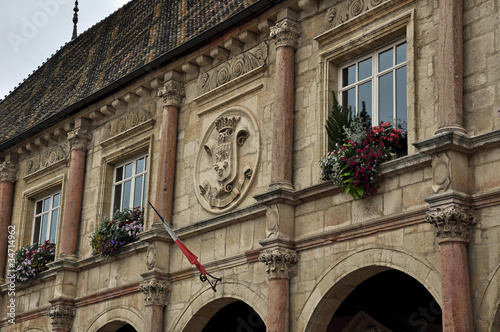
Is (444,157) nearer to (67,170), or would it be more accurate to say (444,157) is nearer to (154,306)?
(154,306)

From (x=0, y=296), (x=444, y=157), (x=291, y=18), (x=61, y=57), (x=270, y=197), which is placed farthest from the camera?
(x=61, y=57)

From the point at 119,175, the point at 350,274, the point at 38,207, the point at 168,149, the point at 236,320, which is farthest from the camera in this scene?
the point at 38,207

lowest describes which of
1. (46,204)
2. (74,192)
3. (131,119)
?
(74,192)

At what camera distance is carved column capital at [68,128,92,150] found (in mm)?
17828

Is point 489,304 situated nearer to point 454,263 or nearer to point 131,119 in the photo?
point 454,263

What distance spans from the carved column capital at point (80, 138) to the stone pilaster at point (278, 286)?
6.75 meters

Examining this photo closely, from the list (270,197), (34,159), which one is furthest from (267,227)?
(34,159)

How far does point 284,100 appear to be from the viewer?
13.0m

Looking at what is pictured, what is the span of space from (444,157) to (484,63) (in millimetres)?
1240

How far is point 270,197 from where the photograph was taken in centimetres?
1250

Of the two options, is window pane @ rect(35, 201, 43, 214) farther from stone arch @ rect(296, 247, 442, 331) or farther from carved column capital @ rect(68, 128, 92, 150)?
stone arch @ rect(296, 247, 442, 331)

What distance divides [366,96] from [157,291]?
15.7ft

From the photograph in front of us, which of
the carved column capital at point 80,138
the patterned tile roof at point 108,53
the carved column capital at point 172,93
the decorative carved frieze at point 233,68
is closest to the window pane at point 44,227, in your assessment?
the patterned tile roof at point 108,53

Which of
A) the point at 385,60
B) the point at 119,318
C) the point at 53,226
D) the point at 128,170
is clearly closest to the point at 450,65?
the point at 385,60
